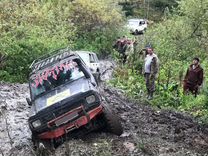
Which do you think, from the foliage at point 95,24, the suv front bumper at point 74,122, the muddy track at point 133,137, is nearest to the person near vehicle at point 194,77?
the muddy track at point 133,137

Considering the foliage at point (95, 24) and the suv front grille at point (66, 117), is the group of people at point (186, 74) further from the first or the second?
the foliage at point (95, 24)

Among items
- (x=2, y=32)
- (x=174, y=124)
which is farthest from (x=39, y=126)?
(x=2, y=32)

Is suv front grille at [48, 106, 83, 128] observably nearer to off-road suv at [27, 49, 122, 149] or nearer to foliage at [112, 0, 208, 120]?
off-road suv at [27, 49, 122, 149]

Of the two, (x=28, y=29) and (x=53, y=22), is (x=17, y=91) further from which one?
(x=53, y=22)

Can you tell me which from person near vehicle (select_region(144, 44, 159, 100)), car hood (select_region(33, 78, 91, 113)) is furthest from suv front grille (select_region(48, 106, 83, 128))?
person near vehicle (select_region(144, 44, 159, 100))

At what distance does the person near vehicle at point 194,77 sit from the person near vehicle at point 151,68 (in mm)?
942

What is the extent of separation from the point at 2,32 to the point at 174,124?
1264 centimetres

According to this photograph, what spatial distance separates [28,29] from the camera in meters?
22.3

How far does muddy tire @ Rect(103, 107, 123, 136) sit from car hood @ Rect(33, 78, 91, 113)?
625mm

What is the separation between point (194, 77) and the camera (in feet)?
43.1

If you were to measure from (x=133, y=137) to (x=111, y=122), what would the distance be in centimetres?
53

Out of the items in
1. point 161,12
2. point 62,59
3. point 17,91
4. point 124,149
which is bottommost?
point 161,12

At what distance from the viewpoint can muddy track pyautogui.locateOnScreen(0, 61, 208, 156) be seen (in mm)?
8281

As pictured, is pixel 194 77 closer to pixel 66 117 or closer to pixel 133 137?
pixel 133 137
